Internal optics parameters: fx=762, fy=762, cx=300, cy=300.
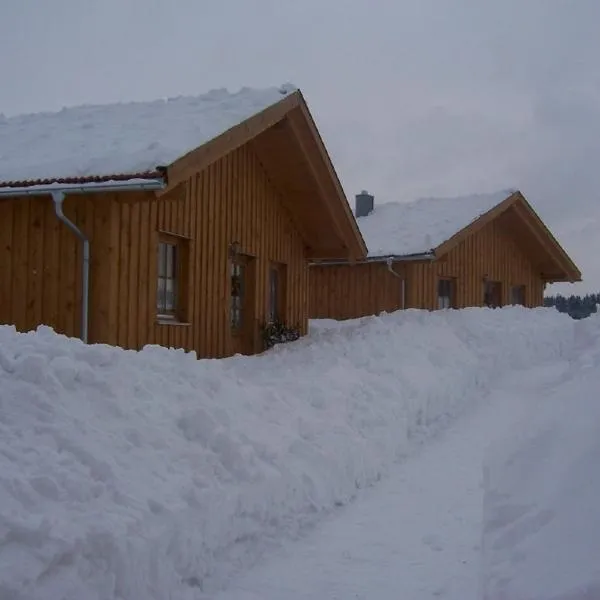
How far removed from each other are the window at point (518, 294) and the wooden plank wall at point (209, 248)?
11.2m

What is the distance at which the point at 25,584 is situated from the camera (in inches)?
158

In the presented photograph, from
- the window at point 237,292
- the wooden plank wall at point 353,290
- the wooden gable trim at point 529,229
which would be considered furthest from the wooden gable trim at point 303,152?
the wooden plank wall at point 353,290

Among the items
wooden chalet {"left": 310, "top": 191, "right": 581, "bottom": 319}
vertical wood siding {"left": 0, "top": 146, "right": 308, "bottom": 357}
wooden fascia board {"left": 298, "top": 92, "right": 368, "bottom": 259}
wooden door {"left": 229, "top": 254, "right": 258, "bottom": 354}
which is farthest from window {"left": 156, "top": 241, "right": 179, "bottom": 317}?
wooden chalet {"left": 310, "top": 191, "right": 581, "bottom": 319}

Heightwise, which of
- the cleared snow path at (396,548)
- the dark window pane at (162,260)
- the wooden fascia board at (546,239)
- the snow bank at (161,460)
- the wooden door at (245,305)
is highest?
the wooden fascia board at (546,239)

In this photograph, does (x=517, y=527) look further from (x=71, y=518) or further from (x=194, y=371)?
(x=194, y=371)

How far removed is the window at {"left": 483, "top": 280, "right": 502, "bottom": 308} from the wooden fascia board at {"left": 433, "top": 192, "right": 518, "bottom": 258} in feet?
7.01

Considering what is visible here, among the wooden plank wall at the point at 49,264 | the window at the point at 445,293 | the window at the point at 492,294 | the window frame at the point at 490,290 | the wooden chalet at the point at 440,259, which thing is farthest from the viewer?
the window at the point at 492,294

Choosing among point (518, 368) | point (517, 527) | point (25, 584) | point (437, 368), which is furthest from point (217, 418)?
point (518, 368)

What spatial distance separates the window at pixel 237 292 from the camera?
44.2ft

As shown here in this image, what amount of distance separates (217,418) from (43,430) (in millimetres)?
1958

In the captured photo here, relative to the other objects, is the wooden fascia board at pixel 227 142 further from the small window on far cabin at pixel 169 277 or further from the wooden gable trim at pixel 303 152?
the small window on far cabin at pixel 169 277

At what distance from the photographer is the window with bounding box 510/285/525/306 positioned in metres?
25.0

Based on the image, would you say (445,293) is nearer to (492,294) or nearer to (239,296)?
(492,294)

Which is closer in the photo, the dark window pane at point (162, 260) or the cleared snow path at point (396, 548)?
the cleared snow path at point (396, 548)
